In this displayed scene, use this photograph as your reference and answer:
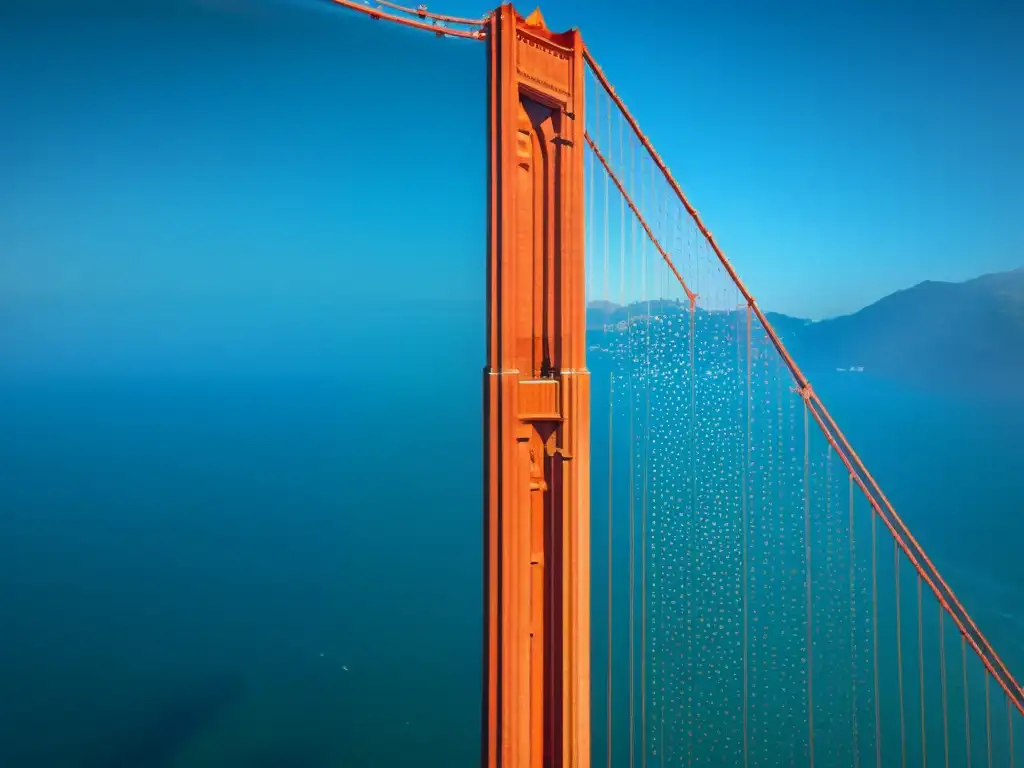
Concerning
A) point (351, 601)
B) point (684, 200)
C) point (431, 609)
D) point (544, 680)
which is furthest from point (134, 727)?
point (684, 200)

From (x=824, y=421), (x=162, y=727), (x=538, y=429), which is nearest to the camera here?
(x=538, y=429)

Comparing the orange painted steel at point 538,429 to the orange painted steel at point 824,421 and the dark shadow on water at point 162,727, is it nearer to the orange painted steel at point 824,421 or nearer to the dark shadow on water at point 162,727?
the orange painted steel at point 824,421

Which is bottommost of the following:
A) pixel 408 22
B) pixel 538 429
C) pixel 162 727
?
pixel 162 727

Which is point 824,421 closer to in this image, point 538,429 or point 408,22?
point 538,429

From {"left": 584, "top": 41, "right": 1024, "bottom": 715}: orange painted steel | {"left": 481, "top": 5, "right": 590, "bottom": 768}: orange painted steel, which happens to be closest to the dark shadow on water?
{"left": 481, "top": 5, "right": 590, "bottom": 768}: orange painted steel

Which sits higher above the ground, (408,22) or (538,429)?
(408,22)

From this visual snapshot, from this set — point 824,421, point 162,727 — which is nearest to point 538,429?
point 824,421

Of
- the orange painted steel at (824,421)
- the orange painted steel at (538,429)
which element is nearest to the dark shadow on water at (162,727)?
the orange painted steel at (538,429)

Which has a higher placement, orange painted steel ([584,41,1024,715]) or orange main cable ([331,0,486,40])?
orange main cable ([331,0,486,40])

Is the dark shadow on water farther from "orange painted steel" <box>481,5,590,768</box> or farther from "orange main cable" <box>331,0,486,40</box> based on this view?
"orange main cable" <box>331,0,486,40</box>
